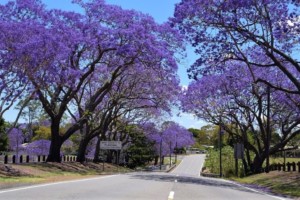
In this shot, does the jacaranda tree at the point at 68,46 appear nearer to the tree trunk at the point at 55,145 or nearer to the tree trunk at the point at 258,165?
the tree trunk at the point at 55,145

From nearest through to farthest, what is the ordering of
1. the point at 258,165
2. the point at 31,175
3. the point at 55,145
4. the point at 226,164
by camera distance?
the point at 31,175 < the point at 55,145 < the point at 258,165 < the point at 226,164

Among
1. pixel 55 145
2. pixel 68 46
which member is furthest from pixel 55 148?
pixel 68 46

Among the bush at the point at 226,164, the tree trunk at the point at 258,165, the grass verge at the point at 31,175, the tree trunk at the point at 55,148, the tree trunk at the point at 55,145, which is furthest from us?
the bush at the point at 226,164

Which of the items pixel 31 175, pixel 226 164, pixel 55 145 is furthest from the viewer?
pixel 226 164

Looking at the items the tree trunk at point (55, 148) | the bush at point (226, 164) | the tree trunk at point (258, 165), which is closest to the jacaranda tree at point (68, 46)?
the tree trunk at point (55, 148)

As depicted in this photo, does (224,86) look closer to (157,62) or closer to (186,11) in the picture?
(157,62)

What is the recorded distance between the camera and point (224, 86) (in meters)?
38.0

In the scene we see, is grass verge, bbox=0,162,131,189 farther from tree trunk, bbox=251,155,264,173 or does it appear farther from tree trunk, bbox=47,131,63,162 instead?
tree trunk, bbox=251,155,264,173

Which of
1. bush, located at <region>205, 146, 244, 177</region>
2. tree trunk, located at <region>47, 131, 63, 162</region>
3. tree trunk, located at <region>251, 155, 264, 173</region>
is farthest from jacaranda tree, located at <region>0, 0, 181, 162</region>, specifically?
bush, located at <region>205, 146, 244, 177</region>

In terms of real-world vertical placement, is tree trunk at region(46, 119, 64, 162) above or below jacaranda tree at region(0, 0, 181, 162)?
below

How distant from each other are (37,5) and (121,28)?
258 inches

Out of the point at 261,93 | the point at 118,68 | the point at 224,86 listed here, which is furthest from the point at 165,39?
the point at 261,93

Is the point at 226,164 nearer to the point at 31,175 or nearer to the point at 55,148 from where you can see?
the point at 55,148

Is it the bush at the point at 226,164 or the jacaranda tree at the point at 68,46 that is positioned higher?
the jacaranda tree at the point at 68,46
